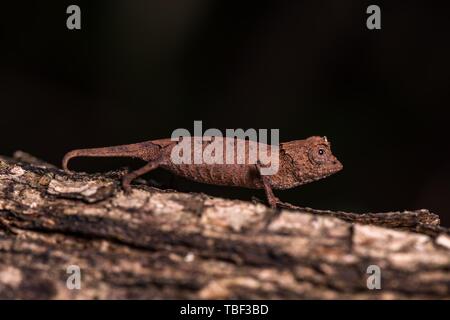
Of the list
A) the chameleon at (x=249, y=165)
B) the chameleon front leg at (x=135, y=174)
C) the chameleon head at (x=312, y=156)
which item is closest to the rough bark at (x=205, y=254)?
the chameleon front leg at (x=135, y=174)

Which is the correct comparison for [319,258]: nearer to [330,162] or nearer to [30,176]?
[330,162]

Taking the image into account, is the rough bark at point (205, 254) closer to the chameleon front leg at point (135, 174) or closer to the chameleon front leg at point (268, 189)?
the chameleon front leg at point (135, 174)

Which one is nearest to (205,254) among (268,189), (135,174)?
(135,174)

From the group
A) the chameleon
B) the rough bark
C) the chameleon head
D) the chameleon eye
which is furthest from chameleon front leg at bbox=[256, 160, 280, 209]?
the rough bark

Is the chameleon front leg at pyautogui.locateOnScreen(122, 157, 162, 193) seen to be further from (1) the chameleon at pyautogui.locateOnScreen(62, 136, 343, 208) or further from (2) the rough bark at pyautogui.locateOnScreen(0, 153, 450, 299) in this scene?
(2) the rough bark at pyautogui.locateOnScreen(0, 153, 450, 299)

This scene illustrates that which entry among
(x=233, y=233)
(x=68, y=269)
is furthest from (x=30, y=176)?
(x=233, y=233)

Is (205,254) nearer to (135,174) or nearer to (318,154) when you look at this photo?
(135,174)

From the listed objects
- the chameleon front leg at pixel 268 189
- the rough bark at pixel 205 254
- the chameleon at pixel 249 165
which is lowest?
the rough bark at pixel 205 254

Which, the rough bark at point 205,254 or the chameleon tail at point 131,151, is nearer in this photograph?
the rough bark at point 205,254
